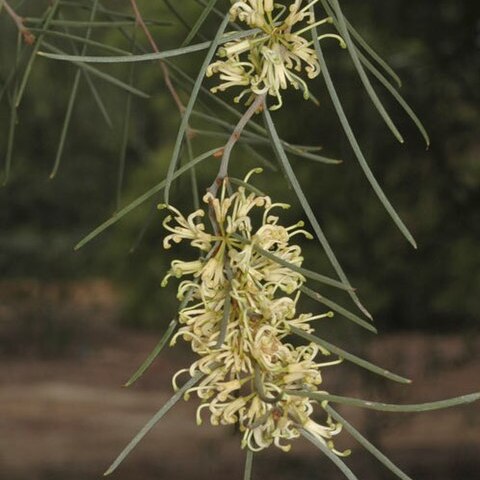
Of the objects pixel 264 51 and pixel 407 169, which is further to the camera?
pixel 407 169

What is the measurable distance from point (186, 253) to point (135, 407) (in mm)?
848

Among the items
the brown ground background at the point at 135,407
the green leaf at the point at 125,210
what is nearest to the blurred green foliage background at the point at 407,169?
the brown ground background at the point at 135,407

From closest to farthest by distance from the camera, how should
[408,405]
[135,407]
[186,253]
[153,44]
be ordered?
1. [408,405]
2. [153,44]
3. [186,253]
4. [135,407]

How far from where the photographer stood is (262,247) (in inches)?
15.9

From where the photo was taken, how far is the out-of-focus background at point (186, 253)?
8.32ft

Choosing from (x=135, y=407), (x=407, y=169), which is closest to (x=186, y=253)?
(x=135, y=407)

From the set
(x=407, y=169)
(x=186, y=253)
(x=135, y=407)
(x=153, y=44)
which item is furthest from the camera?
(x=135, y=407)

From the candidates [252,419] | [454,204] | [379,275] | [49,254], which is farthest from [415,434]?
[252,419]

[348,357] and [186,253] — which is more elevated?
[348,357]

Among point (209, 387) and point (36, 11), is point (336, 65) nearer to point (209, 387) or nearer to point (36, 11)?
point (209, 387)

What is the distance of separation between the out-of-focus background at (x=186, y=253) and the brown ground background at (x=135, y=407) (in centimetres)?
1

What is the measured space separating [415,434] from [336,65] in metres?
2.03

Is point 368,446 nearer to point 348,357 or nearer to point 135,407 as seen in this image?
point 348,357

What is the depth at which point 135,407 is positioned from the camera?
5.48m
